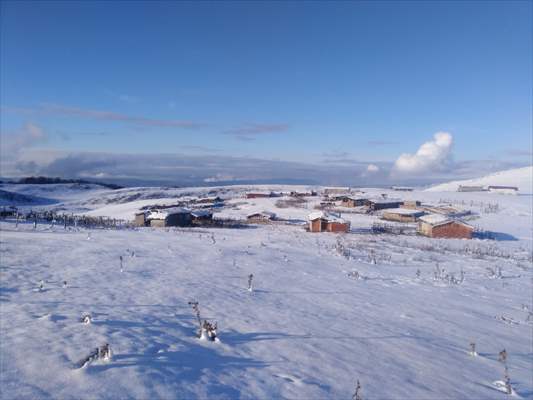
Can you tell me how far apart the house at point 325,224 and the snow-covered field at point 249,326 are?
57.3 feet

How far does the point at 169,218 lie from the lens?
138ft

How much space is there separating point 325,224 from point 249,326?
98.8 feet

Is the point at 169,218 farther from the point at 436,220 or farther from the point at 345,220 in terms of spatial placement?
the point at 436,220

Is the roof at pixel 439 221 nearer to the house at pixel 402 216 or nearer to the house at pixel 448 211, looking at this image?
the house at pixel 402 216

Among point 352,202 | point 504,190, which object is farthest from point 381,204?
point 504,190

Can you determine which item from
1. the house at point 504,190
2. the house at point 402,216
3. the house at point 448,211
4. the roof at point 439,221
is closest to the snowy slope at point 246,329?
the roof at point 439,221

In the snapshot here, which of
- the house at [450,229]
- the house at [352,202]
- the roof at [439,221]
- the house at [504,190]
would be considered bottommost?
the house at [450,229]

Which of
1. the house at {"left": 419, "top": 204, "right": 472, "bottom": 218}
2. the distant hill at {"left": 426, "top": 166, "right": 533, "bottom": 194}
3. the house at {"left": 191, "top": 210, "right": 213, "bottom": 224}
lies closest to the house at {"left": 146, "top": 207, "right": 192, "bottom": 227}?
the house at {"left": 191, "top": 210, "right": 213, "bottom": 224}

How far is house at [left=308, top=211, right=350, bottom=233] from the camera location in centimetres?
3727

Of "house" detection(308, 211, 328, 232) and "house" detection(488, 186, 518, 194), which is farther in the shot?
"house" detection(488, 186, 518, 194)

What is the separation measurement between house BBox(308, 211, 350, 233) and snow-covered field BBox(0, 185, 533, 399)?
17477mm

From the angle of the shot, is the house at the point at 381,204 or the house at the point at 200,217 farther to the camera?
the house at the point at 381,204

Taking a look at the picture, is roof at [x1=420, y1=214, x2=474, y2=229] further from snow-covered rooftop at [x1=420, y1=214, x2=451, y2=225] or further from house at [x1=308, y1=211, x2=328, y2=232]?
house at [x1=308, y1=211, x2=328, y2=232]

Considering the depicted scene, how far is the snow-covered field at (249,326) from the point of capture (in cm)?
518
